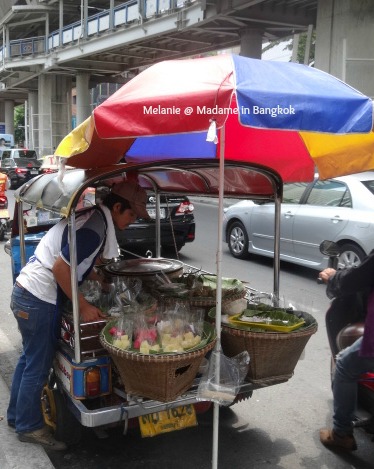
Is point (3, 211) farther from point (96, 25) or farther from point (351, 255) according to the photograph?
point (96, 25)

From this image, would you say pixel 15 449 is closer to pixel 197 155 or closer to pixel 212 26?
pixel 197 155

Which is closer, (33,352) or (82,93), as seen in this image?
(33,352)

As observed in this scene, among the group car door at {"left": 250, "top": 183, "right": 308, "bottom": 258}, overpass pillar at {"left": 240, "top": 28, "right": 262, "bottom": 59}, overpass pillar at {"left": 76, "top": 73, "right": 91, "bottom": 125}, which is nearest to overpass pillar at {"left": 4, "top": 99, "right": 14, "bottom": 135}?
overpass pillar at {"left": 76, "top": 73, "right": 91, "bottom": 125}

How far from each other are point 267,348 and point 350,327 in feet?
2.38

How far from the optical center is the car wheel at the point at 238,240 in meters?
9.82

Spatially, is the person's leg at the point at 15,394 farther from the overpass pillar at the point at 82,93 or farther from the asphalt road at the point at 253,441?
the overpass pillar at the point at 82,93

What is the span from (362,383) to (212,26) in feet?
77.2

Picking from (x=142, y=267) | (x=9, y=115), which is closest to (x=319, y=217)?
(x=142, y=267)

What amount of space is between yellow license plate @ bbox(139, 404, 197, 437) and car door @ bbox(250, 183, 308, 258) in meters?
5.59

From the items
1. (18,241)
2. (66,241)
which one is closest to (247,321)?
Answer: (66,241)

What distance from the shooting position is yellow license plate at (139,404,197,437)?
10.1 ft

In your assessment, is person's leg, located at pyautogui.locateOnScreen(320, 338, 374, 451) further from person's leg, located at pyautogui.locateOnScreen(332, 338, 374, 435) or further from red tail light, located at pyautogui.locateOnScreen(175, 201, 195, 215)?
red tail light, located at pyautogui.locateOnScreen(175, 201, 195, 215)

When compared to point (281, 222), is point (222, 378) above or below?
below

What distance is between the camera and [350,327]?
11.3 feet
